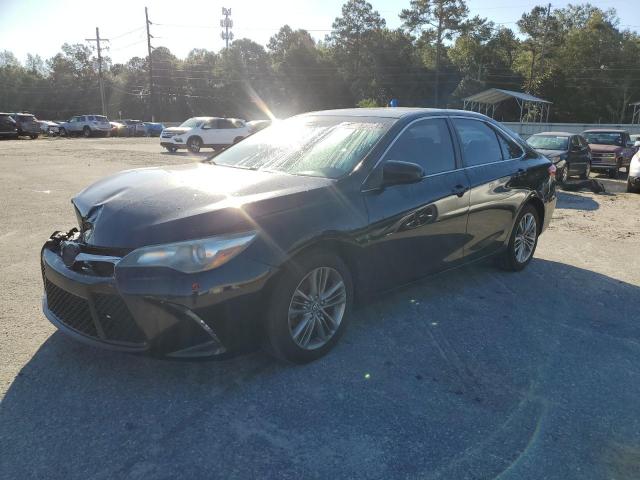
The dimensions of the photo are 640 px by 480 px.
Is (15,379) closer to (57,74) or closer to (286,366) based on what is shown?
(286,366)

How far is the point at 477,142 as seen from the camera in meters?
4.83

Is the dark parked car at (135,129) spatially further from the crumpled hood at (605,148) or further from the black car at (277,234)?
the black car at (277,234)

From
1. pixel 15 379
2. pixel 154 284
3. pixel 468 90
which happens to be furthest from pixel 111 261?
pixel 468 90

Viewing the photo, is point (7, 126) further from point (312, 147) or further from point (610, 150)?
point (312, 147)

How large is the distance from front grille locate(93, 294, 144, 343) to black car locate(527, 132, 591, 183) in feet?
43.0

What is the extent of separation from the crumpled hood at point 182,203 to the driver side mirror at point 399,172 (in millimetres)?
410

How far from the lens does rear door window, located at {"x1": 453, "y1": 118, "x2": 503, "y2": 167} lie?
462 centimetres

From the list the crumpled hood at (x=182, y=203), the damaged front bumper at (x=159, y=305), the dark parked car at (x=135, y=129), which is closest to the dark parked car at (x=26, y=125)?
the dark parked car at (x=135, y=129)

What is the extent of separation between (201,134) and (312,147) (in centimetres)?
1998

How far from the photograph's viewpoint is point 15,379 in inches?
120

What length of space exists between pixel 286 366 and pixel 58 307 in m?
1.47

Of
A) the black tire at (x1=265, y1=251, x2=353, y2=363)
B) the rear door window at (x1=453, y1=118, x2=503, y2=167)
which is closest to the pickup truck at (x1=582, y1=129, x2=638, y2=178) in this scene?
the rear door window at (x1=453, y1=118, x2=503, y2=167)

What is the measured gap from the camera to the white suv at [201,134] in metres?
22.4

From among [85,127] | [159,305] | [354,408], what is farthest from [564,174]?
[85,127]
